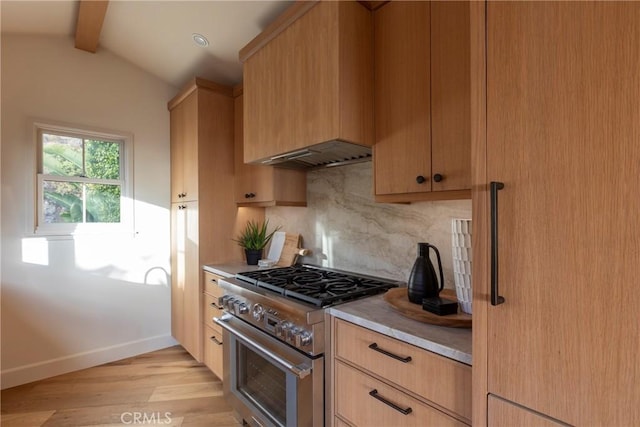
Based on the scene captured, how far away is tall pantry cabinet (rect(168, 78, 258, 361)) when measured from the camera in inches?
98.6

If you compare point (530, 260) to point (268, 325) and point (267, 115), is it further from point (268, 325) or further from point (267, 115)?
point (267, 115)

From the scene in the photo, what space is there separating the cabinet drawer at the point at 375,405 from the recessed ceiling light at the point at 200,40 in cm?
238

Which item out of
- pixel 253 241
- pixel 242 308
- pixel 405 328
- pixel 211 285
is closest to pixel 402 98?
pixel 405 328

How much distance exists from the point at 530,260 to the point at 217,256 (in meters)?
2.33

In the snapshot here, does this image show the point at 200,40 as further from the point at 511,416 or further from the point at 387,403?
the point at 511,416

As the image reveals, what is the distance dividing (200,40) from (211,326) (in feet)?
7.19

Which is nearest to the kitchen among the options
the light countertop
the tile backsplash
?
the tile backsplash

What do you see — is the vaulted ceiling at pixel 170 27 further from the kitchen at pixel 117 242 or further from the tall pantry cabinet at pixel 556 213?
the tall pantry cabinet at pixel 556 213

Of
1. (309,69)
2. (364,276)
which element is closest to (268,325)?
(364,276)

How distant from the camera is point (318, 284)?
1671 millimetres

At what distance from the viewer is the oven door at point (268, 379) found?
1.37m

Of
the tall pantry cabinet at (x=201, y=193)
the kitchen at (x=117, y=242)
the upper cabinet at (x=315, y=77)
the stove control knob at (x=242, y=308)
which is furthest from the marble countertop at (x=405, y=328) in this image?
the tall pantry cabinet at (x=201, y=193)

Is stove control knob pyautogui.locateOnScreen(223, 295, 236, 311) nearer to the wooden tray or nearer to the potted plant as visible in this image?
the potted plant

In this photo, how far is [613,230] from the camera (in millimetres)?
598
